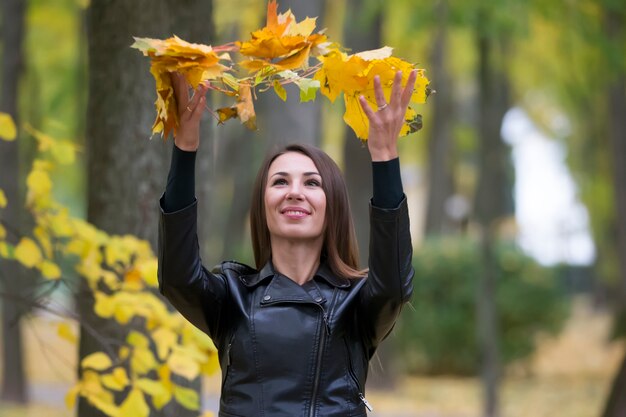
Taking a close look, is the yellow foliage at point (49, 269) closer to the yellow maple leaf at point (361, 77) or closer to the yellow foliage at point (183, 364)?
the yellow foliage at point (183, 364)

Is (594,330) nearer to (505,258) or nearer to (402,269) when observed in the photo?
(505,258)

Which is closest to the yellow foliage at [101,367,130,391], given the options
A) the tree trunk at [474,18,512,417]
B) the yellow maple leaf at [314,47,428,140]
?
the yellow maple leaf at [314,47,428,140]

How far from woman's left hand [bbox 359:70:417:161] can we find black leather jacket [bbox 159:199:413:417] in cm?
15

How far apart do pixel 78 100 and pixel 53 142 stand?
9796 millimetres

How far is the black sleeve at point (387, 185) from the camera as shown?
2887 millimetres

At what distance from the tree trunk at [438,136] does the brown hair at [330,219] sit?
15.9 m

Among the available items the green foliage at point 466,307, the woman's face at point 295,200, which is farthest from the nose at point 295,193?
the green foliage at point 466,307

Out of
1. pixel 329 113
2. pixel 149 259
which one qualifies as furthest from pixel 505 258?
pixel 149 259

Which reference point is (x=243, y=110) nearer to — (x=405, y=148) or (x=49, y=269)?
(x=49, y=269)

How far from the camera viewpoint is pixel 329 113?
20.5 meters

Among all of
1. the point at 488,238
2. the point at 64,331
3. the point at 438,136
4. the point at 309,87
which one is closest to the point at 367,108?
the point at 309,87

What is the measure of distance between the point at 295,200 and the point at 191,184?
0.35 meters

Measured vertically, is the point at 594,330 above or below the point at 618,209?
below

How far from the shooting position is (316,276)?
126 inches
